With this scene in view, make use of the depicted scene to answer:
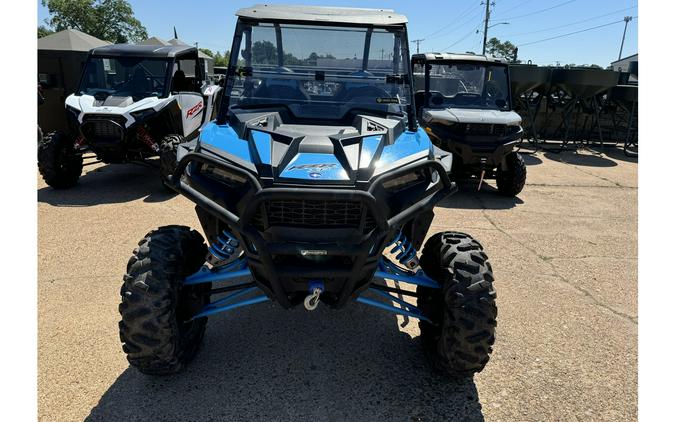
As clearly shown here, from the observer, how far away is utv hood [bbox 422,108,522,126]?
725 centimetres

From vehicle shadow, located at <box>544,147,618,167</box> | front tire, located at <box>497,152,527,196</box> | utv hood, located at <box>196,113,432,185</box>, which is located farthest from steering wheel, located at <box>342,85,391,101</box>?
vehicle shadow, located at <box>544,147,618,167</box>

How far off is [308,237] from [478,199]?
5.82 metres

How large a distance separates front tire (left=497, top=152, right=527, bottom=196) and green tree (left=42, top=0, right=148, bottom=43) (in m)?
43.2

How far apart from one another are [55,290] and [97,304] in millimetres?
529

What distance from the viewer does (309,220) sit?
2.45m

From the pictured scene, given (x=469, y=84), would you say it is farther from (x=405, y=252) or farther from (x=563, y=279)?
(x=405, y=252)

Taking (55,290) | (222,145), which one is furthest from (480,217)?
(55,290)

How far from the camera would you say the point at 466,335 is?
8.63 feet

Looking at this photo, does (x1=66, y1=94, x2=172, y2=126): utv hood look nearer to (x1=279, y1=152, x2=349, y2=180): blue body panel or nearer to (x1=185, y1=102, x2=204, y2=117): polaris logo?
(x1=185, y1=102, x2=204, y2=117): polaris logo

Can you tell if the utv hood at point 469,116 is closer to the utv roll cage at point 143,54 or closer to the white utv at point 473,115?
the white utv at point 473,115

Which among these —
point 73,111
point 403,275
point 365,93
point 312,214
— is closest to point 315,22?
point 365,93

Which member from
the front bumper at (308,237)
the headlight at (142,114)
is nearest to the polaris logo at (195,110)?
the headlight at (142,114)

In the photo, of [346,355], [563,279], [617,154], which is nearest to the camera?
[346,355]

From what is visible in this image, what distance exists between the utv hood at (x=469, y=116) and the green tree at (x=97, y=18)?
139 feet
